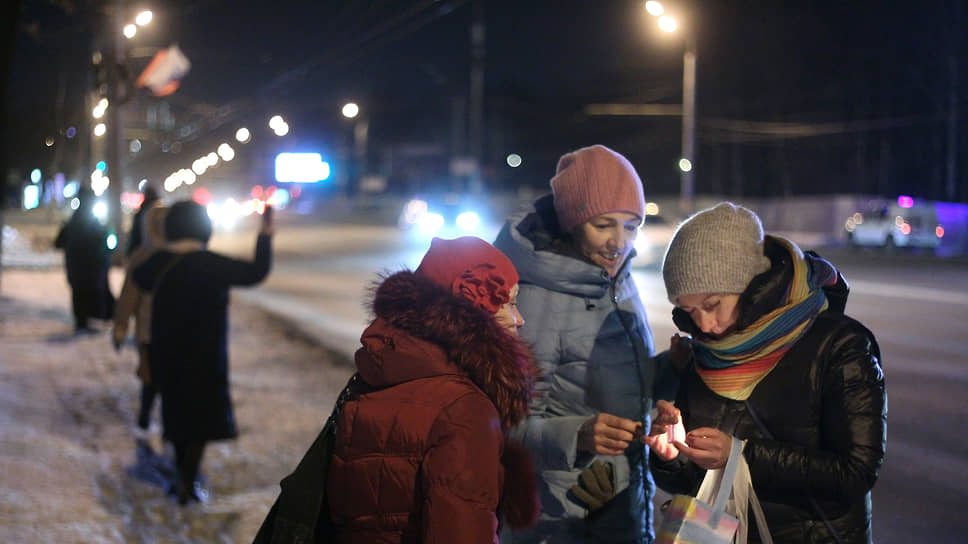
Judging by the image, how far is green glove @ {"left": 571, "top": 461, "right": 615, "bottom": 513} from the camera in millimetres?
2629

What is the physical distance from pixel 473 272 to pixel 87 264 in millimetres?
11429

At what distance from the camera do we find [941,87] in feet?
124

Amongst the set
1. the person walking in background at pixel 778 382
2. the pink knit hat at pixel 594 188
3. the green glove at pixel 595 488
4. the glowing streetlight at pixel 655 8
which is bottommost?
the green glove at pixel 595 488

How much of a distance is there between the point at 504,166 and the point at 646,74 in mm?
27544

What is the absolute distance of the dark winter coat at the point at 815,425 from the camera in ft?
6.95

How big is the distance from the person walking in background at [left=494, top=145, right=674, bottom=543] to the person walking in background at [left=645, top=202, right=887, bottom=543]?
33 cm

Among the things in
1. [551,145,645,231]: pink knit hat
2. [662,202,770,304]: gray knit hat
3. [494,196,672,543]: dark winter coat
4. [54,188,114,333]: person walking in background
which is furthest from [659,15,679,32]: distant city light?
[662,202,770,304]: gray knit hat

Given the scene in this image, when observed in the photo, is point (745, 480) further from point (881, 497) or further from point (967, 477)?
point (967, 477)

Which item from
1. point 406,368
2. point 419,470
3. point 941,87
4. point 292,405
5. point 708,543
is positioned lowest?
point 292,405

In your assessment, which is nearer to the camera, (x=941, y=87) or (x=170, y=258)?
(x=170, y=258)

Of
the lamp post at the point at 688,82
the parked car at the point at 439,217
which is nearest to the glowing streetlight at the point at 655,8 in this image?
the lamp post at the point at 688,82

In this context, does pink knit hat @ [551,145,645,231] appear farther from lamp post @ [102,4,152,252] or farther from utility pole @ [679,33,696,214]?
utility pole @ [679,33,696,214]

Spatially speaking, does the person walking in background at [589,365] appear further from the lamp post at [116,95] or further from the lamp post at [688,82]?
the lamp post at [688,82]

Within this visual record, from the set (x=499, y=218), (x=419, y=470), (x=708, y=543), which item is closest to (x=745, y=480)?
(x=708, y=543)
